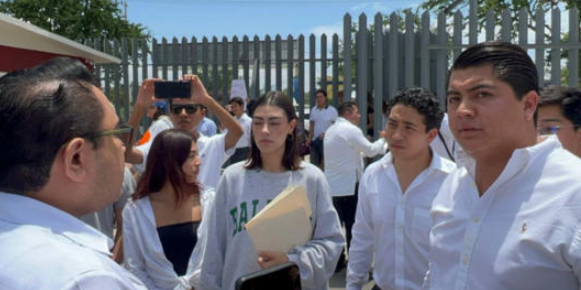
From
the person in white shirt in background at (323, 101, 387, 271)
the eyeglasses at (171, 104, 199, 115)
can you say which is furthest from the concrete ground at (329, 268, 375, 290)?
the eyeglasses at (171, 104, 199, 115)

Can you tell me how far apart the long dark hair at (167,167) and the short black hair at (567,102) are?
1910 mm

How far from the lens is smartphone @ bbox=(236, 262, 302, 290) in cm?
168

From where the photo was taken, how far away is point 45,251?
3.51 ft

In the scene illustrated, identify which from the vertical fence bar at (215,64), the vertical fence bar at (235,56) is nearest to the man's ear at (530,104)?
the vertical fence bar at (235,56)

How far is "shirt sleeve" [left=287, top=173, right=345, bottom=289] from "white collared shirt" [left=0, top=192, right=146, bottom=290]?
126cm

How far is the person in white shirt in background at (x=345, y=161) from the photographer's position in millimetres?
5980

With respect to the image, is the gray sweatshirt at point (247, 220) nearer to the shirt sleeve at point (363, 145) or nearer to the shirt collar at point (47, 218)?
the shirt collar at point (47, 218)

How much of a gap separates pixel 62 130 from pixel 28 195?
17cm

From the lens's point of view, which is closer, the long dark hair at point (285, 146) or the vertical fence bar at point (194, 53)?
the long dark hair at point (285, 146)

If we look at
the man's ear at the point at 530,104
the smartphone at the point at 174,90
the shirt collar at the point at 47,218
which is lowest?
the shirt collar at the point at 47,218

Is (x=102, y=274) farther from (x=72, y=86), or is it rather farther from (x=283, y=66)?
(x=283, y=66)

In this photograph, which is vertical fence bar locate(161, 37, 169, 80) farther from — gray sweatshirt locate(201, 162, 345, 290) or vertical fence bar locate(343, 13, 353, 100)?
gray sweatshirt locate(201, 162, 345, 290)

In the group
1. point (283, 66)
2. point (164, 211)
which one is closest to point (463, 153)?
point (164, 211)

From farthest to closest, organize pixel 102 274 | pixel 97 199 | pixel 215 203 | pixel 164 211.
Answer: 1. pixel 164 211
2. pixel 215 203
3. pixel 97 199
4. pixel 102 274
